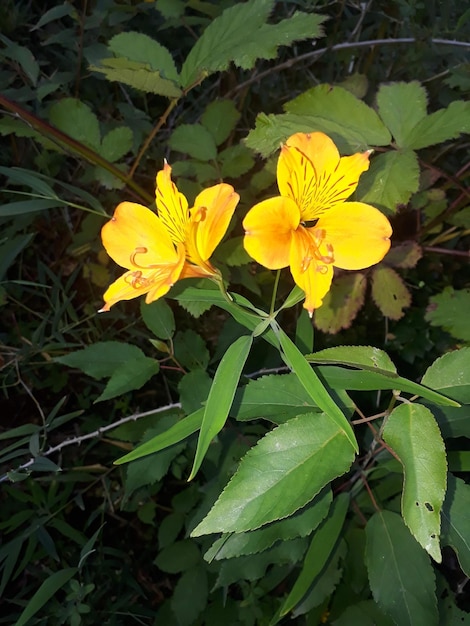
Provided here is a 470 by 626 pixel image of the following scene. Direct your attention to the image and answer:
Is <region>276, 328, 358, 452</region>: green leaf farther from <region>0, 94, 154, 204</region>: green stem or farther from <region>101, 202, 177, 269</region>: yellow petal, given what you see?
<region>0, 94, 154, 204</region>: green stem

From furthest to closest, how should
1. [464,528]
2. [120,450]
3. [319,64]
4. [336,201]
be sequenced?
[319,64] → [120,450] → [464,528] → [336,201]

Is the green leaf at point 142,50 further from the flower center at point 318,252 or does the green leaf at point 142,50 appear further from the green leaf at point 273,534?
the green leaf at point 273,534

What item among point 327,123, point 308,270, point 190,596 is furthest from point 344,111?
point 190,596

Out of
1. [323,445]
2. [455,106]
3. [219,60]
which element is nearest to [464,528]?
[323,445]

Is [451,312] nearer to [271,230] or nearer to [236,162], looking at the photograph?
[236,162]

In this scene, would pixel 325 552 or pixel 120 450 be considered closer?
pixel 325 552

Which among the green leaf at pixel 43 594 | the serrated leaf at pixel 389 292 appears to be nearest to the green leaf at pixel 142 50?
the serrated leaf at pixel 389 292

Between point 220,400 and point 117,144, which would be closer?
point 220,400

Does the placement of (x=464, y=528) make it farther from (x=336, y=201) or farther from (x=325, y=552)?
(x=336, y=201)
